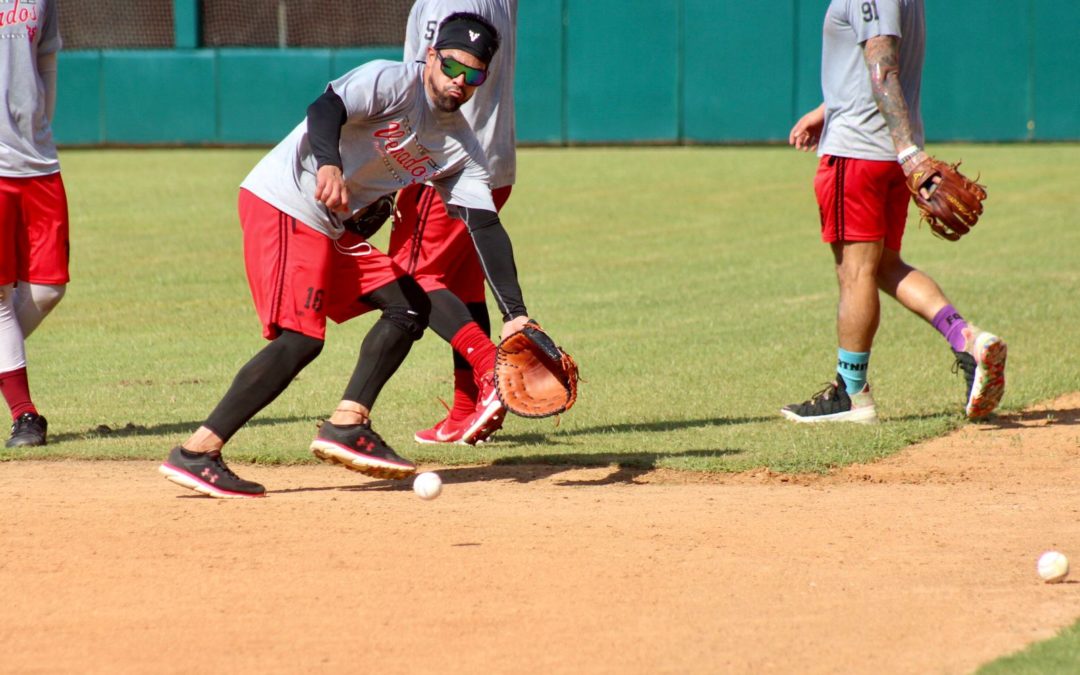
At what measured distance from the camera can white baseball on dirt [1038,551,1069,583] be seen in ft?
13.4

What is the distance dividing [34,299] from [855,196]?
12.4 feet

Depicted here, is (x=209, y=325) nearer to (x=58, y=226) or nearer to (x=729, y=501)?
(x=58, y=226)

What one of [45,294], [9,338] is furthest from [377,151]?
[9,338]

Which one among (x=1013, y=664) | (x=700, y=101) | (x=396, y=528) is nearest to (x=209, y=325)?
(x=396, y=528)

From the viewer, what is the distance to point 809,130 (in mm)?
6867

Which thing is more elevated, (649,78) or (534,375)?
(649,78)

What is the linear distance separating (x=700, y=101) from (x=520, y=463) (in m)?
17.1

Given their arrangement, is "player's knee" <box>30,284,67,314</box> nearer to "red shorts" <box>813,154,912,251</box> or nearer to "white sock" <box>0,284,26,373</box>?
"white sock" <box>0,284,26,373</box>

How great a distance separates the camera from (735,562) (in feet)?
14.3

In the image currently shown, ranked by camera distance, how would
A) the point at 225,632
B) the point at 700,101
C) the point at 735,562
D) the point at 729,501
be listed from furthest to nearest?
the point at 700,101 < the point at 729,501 < the point at 735,562 < the point at 225,632

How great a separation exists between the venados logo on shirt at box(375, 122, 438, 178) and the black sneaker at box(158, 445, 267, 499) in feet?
4.15

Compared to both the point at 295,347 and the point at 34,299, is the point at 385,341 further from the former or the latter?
the point at 34,299

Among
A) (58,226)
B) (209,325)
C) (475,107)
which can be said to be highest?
(475,107)

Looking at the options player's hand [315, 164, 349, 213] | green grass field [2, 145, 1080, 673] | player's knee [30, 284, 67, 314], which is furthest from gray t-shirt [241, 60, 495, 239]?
player's knee [30, 284, 67, 314]
